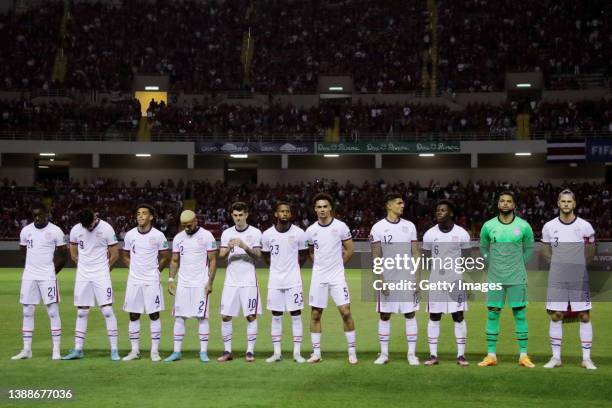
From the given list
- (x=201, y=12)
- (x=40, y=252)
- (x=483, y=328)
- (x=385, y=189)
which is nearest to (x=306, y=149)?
(x=385, y=189)

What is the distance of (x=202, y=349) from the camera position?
1289cm

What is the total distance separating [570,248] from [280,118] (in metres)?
40.2

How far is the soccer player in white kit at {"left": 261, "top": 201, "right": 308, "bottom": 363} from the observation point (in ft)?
42.0

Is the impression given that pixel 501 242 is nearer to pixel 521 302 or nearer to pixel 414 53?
pixel 521 302

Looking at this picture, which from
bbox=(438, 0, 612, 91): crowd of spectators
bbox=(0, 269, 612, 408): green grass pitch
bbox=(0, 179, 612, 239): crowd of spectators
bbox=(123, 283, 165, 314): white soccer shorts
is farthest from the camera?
bbox=(438, 0, 612, 91): crowd of spectators

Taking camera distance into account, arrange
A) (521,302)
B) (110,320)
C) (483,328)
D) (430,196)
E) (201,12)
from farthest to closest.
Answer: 1. (201,12)
2. (430,196)
3. (483,328)
4. (110,320)
5. (521,302)

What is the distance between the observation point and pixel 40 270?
534 inches

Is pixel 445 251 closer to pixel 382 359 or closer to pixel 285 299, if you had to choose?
pixel 382 359

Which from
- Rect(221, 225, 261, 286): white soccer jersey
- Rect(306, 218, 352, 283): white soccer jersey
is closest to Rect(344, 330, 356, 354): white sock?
Rect(306, 218, 352, 283): white soccer jersey

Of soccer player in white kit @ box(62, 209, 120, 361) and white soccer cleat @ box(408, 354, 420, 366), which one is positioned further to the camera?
soccer player in white kit @ box(62, 209, 120, 361)

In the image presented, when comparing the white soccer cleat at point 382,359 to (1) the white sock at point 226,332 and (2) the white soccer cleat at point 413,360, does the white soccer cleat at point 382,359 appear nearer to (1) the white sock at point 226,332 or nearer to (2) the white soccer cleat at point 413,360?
(2) the white soccer cleat at point 413,360

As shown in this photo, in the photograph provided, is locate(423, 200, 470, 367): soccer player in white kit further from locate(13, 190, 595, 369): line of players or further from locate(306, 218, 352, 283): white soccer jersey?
locate(306, 218, 352, 283): white soccer jersey

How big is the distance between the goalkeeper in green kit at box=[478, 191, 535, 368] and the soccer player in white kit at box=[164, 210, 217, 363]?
436cm

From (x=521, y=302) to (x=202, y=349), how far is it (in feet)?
16.4
